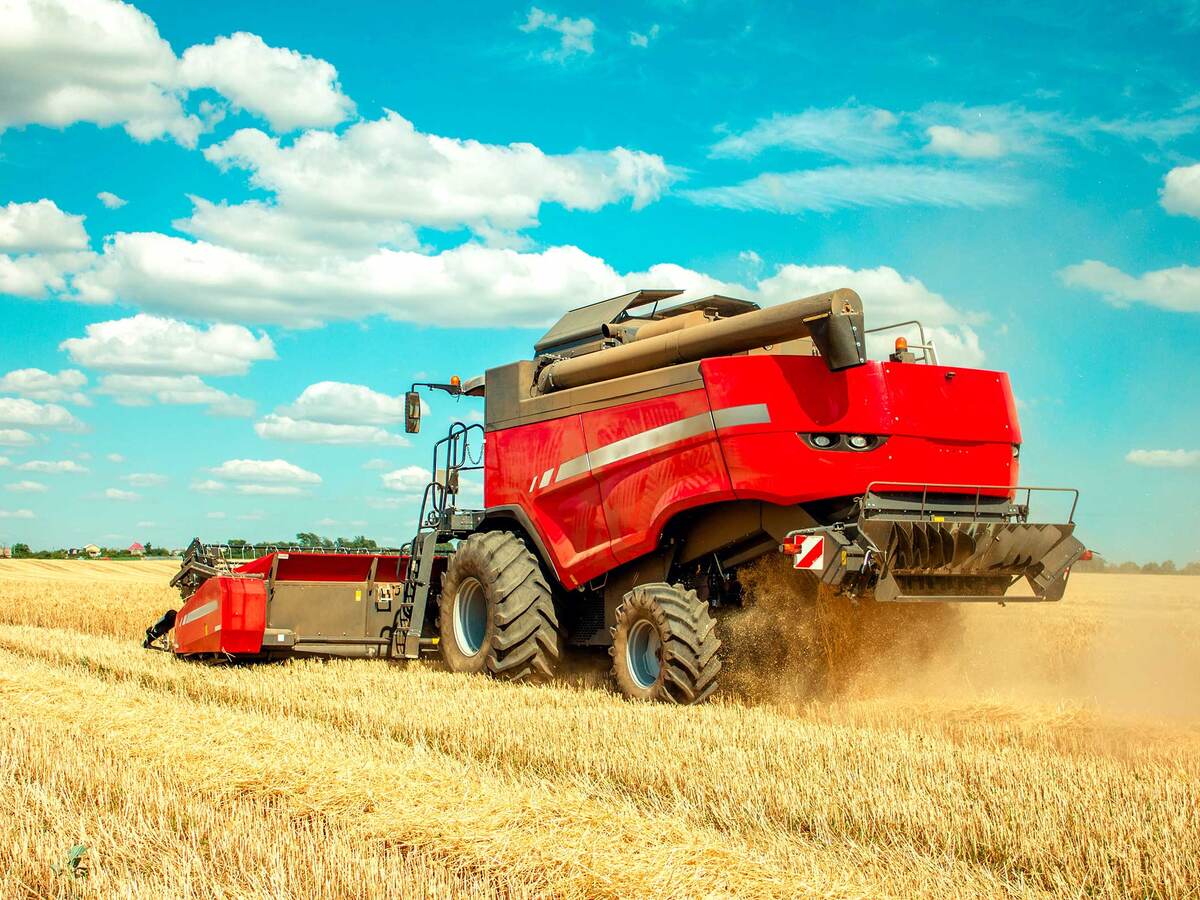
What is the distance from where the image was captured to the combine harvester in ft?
24.9

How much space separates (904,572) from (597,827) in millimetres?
Result: 3615

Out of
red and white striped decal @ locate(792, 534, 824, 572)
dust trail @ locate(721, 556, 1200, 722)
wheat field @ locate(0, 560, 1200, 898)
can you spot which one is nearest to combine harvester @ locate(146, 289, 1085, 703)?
red and white striped decal @ locate(792, 534, 824, 572)

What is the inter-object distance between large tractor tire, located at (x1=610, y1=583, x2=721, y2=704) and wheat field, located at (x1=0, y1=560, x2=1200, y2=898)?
28cm

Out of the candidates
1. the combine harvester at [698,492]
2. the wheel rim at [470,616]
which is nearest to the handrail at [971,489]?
the combine harvester at [698,492]

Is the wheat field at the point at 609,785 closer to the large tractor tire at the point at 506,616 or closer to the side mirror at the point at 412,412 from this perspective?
the large tractor tire at the point at 506,616

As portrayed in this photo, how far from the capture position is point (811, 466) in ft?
24.7

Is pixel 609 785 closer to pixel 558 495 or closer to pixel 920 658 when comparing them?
pixel 920 658

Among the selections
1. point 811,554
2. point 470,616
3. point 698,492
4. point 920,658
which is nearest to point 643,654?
point 698,492

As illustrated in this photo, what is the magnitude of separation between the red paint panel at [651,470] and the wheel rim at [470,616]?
1.99 meters

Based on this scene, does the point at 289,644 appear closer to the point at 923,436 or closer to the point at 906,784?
the point at 923,436

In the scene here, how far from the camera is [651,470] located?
27.7ft

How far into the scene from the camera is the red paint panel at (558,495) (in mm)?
9086

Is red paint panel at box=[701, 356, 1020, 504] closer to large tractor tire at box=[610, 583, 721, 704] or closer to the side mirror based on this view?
large tractor tire at box=[610, 583, 721, 704]

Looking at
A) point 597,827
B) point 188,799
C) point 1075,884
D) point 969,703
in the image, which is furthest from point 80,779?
point 969,703
